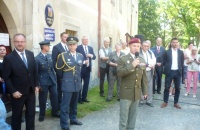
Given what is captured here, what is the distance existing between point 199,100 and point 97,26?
20.2 feet

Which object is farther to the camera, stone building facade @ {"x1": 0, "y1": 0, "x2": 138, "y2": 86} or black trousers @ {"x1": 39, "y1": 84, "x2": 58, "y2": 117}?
stone building facade @ {"x1": 0, "y1": 0, "x2": 138, "y2": 86}

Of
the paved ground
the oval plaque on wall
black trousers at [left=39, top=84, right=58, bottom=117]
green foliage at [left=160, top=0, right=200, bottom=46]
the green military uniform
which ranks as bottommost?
the paved ground

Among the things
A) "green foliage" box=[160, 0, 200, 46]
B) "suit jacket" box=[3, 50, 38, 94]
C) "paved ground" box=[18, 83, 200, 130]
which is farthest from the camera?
"green foliage" box=[160, 0, 200, 46]

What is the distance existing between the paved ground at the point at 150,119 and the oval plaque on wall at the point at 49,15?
284cm

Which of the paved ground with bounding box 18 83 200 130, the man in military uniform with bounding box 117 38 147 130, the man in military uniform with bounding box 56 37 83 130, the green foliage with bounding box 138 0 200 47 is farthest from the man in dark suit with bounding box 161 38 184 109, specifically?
the green foliage with bounding box 138 0 200 47

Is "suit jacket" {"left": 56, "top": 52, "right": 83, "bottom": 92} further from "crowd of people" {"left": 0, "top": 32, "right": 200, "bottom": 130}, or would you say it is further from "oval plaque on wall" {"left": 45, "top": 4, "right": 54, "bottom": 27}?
"oval plaque on wall" {"left": 45, "top": 4, "right": 54, "bottom": 27}

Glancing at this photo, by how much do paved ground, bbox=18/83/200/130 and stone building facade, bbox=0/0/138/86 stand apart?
2226 millimetres

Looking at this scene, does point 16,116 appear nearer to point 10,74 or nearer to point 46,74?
point 10,74

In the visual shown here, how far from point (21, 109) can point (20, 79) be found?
0.56m

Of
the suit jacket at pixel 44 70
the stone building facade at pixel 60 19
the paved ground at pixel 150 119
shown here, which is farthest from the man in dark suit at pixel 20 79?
the stone building facade at pixel 60 19

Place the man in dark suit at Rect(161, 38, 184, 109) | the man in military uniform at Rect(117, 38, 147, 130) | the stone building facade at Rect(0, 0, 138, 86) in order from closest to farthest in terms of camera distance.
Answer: the man in military uniform at Rect(117, 38, 147, 130)
the stone building facade at Rect(0, 0, 138, 86)
the man in dark suit at Rect(161, 38, 184, 109)

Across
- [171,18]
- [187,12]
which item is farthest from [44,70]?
[171,18]

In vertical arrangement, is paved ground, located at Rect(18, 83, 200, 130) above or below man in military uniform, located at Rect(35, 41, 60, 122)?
below

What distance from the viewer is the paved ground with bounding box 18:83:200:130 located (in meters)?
5.35
